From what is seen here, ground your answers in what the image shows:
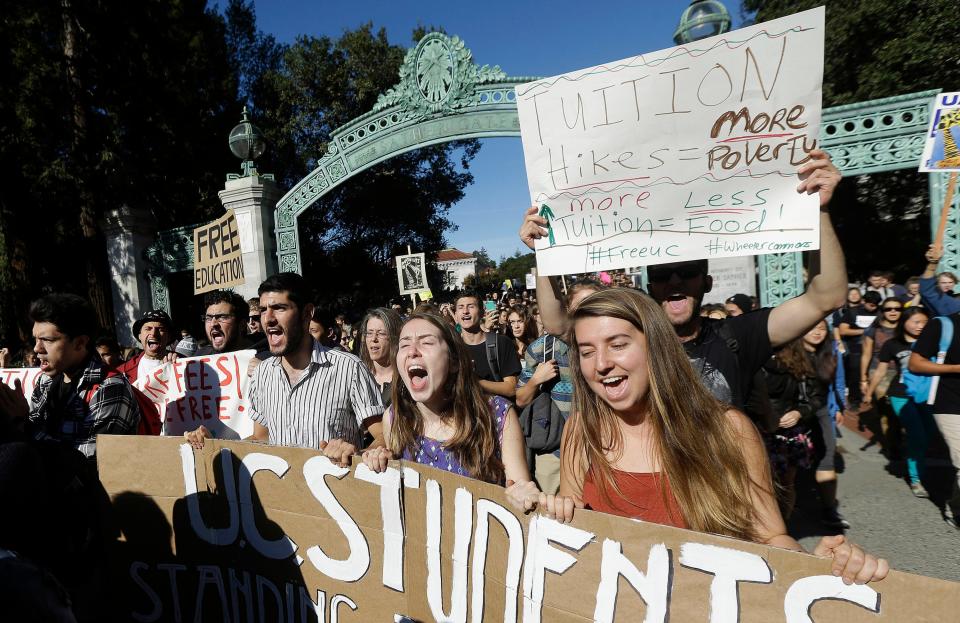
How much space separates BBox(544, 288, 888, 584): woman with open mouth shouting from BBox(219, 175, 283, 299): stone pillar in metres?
7.90

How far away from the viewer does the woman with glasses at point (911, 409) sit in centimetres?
466

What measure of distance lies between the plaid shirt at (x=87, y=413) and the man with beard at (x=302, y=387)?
2.09 ft

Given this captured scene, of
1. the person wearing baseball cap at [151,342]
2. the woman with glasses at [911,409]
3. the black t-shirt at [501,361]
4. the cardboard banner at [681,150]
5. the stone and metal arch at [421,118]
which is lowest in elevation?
the woman with glasses at [911,409]

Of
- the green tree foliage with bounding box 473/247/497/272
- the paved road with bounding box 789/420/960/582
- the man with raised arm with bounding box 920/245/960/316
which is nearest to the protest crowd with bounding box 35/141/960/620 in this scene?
the paved road with bounding box 789/420/960/582

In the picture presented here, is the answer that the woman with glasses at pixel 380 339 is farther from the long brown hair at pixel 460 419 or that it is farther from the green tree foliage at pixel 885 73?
the green tree foliage at pixel 885 73

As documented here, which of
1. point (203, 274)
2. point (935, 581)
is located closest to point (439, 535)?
point (935, 581)

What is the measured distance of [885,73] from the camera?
1265cm

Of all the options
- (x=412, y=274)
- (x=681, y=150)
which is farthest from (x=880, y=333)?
(x=412, y=274)

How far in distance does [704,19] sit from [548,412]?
2951 mm

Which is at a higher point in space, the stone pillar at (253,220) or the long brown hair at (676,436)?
the stone pillar at (253,220)

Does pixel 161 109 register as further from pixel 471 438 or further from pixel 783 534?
pixel 783 534

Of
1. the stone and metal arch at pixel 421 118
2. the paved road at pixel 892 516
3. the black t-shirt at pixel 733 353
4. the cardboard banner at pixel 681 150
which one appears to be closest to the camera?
the cardboard banner at pixel 681 150

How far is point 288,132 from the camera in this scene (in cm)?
1958

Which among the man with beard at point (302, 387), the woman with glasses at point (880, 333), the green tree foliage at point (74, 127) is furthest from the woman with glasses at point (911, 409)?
the green tree foliage at point (74, 127)
